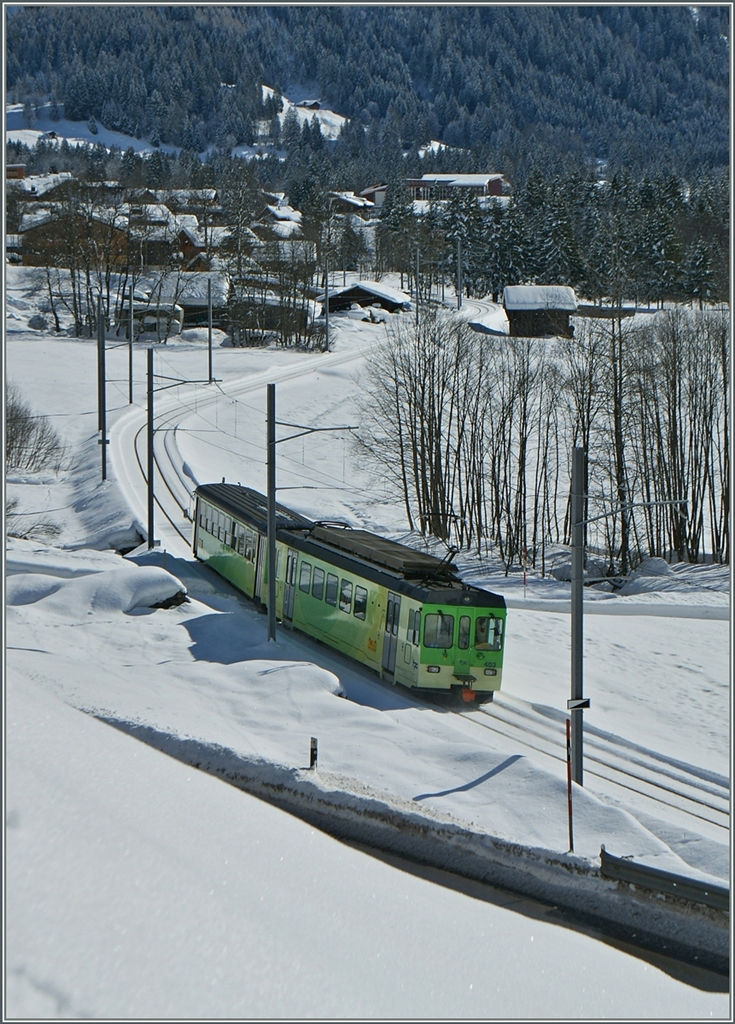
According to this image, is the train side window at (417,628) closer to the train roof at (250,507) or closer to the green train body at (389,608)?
the green train body at (389,608)

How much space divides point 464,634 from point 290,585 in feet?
19.5

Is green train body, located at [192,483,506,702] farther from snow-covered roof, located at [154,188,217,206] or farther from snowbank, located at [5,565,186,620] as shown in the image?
snow-covered roof, located at [154,188,217,206]

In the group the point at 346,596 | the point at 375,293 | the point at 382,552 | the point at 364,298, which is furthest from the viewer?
the point at 364,298

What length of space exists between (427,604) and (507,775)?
5.23 metres

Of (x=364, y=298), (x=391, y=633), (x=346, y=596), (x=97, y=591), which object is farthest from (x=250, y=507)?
(x=364, y=298)

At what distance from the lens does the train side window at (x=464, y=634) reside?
20438 millimetres

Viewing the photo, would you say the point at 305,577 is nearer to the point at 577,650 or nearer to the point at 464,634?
the point at 464,634

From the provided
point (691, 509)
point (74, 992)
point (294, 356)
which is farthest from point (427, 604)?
point (294, 356)

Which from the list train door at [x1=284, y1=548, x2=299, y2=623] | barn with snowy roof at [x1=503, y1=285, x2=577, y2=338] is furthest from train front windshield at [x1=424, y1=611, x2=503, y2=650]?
barn with snowy roof at [x1=503, y1=285, x2=577, y2=338]

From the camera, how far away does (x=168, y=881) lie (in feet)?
25.4

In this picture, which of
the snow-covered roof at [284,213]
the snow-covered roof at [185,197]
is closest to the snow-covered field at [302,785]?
the snow-covered roof at [185,197]

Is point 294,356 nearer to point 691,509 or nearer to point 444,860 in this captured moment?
point 691,509

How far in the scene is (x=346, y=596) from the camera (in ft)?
73.8

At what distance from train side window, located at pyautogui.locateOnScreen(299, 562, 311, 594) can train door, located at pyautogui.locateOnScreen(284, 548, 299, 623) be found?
36 cm
